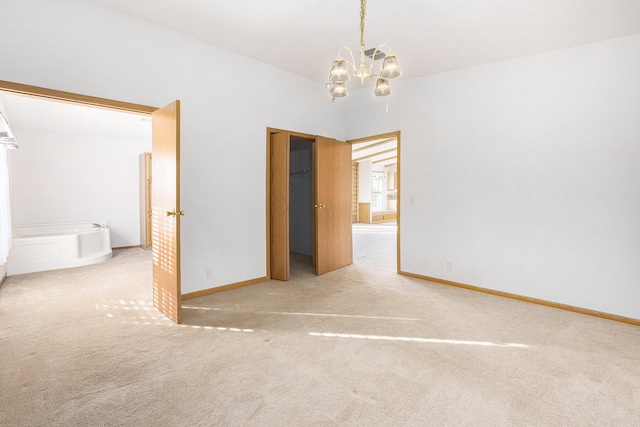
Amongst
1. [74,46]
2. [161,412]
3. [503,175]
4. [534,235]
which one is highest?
[74,46]

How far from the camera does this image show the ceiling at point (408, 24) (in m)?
2.74

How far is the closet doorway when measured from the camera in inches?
170

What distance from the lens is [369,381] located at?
2027 millimetres

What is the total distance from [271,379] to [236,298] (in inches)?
67.6

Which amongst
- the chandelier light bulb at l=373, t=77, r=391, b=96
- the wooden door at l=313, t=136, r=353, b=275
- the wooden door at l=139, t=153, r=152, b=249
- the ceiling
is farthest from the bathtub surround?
the chandelier light bulb at l=373, t=77, r=391, b=96

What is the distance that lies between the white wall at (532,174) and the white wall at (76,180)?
5940mm

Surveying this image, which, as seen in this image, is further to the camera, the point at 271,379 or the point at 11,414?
the point at 271,379

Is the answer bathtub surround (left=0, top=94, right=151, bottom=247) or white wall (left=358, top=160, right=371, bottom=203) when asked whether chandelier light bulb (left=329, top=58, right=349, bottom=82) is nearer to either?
bathtub surround (left=0, top=94, right=151, bottom=247)

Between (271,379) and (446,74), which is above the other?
(446,74)

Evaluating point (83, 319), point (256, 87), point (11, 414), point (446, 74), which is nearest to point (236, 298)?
point (83, 319)

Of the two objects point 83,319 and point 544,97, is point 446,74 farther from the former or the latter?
point 83,319

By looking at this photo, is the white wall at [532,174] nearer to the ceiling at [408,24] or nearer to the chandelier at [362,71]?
the ceiling at [408,24]

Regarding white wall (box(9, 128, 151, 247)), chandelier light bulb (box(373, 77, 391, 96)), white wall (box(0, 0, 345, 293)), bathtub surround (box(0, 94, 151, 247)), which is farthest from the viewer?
white wall (box(9, 128, 151, 247))

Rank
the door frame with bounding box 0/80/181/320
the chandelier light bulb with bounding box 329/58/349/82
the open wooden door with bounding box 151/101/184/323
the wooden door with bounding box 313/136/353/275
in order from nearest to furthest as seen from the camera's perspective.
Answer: the chandelier light bulb with bounding box 329/58/349/82 < the door frame with bounding box 0/80/181/320 < the open wooden door with bounding box 151/101/184/323 < the wooden door with bounding box 313/136/353/275
